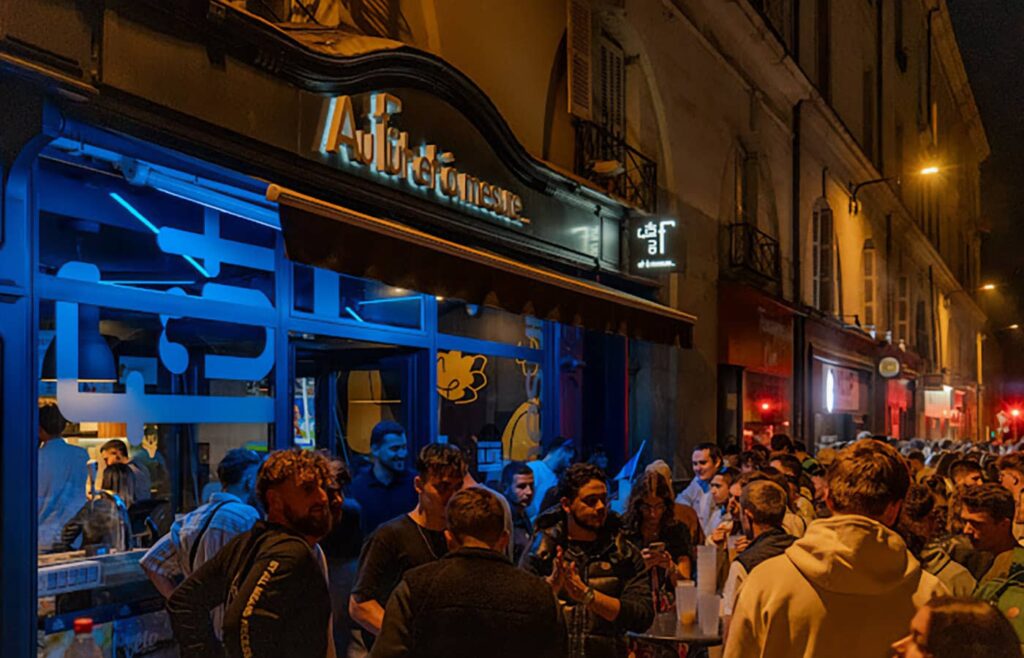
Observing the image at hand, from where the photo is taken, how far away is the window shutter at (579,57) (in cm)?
1139

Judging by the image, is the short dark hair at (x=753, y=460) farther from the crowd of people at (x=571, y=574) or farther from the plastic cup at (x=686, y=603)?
the plastic cup at (x=686, y=603)

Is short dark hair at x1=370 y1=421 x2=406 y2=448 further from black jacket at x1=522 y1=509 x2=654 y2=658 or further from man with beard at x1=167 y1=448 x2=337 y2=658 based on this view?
man with beard at x1=167 y1=448 x2=337 y2=658

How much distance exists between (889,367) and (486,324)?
63.0 ft

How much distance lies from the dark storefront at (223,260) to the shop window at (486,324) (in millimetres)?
78

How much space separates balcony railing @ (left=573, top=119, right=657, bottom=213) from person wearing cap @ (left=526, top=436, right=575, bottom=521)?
131 inches

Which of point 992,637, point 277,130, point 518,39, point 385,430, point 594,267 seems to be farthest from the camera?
point 594,267

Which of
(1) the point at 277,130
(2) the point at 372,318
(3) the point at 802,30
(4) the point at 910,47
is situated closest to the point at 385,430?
(2) the point at 372,318

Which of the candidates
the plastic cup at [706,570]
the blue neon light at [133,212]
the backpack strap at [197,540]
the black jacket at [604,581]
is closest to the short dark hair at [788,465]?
the plastic cup at [706,570]

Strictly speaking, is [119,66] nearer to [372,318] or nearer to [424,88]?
[424,88]

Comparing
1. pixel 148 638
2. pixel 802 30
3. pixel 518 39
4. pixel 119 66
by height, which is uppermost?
pixel 802 30

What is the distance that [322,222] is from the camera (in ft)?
19.9

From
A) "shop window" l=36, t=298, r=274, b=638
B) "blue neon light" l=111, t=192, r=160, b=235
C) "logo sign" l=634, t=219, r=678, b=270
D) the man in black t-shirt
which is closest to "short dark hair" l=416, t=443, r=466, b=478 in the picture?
the man in black t-shirt

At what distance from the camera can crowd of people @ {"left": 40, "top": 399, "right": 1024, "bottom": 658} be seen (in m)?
3.38

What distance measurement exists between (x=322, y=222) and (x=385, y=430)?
7.35 ft
